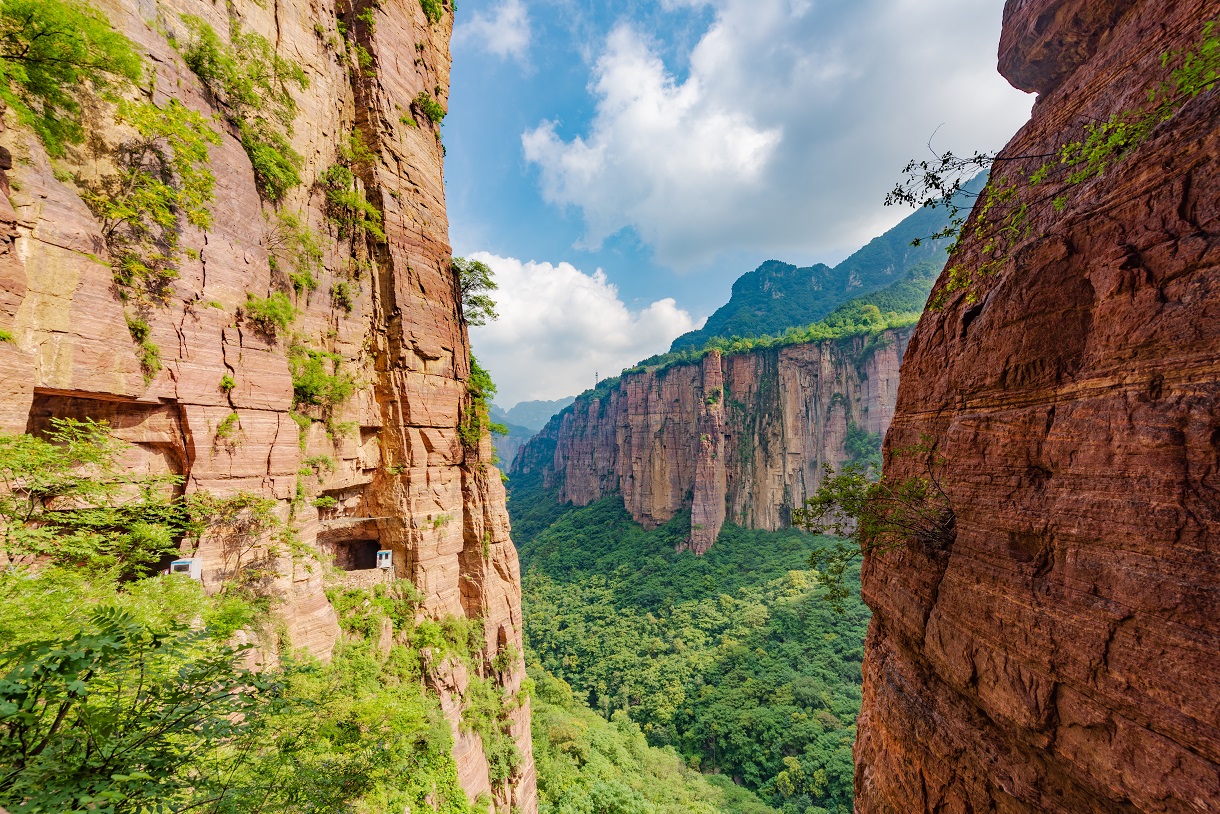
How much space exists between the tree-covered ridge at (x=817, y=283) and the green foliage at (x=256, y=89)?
7734 centimetres

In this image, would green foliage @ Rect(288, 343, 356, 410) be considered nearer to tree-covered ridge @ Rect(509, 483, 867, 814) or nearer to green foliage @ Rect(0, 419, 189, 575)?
green foliage @ Rect(0, 419, 189, 575)

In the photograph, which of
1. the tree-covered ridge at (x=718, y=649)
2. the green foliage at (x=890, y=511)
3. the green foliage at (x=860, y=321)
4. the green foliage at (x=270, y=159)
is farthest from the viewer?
the green foliage at (x=860, y=321)

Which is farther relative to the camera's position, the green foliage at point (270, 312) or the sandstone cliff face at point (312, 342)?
the green foliage at point (270, 312)

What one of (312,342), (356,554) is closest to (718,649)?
(356,554)

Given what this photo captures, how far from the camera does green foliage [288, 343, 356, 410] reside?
10227mm

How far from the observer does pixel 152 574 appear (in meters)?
7.76

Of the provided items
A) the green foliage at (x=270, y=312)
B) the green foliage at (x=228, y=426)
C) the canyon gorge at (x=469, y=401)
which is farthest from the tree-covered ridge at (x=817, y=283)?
the green foliage at (x=228, y=426)

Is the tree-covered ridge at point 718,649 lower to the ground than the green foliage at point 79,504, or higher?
lower

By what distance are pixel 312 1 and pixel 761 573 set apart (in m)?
49.6

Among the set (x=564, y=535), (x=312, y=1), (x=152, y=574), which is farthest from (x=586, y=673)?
(x=312, y=1)

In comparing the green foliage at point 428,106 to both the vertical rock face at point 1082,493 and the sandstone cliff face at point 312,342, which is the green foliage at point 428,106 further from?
the vertical rock face at point 1082,493

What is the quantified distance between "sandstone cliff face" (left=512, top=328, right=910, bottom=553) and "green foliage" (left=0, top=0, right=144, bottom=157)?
5214 centimetres

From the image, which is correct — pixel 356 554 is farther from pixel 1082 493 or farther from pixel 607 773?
pixel 607 773

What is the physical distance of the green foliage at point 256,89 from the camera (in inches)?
342
